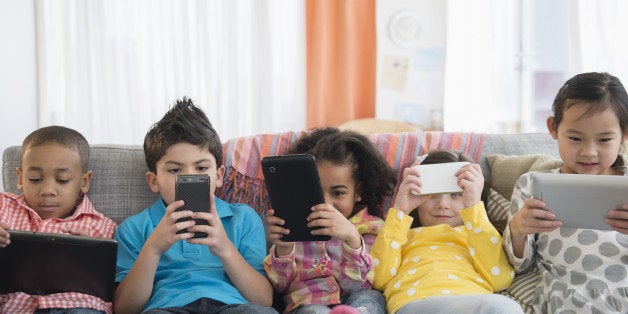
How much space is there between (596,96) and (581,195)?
329mm

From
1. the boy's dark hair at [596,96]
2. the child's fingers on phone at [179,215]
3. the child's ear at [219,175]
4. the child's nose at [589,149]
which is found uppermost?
the boy's dark hair at [596,96]

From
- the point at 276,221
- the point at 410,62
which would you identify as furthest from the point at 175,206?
the point at 410,62

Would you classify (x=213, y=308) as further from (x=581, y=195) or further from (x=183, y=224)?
(x=581, y=195)

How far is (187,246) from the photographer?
1.81 m

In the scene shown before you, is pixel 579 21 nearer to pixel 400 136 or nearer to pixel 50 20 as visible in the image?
pixel 400 136

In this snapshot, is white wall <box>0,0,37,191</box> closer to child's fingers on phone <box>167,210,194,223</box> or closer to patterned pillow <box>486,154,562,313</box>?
child's fingers on phone <box>167,210,194,223</box>

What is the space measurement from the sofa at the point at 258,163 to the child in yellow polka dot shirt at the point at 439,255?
13 centimetres

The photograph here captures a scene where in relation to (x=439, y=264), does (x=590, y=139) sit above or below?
above

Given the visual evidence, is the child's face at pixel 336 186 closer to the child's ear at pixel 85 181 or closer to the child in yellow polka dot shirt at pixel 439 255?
the child in yellow polka dot shirt at pixel 439 255

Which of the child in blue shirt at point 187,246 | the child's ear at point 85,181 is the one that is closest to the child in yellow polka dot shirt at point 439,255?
the child in blue shirt at point 187,246

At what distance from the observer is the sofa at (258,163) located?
1.96 metres

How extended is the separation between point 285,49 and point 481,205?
2983 mm

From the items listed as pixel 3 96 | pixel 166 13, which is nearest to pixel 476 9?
pixel 166 13

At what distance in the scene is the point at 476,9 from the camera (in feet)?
14.5
